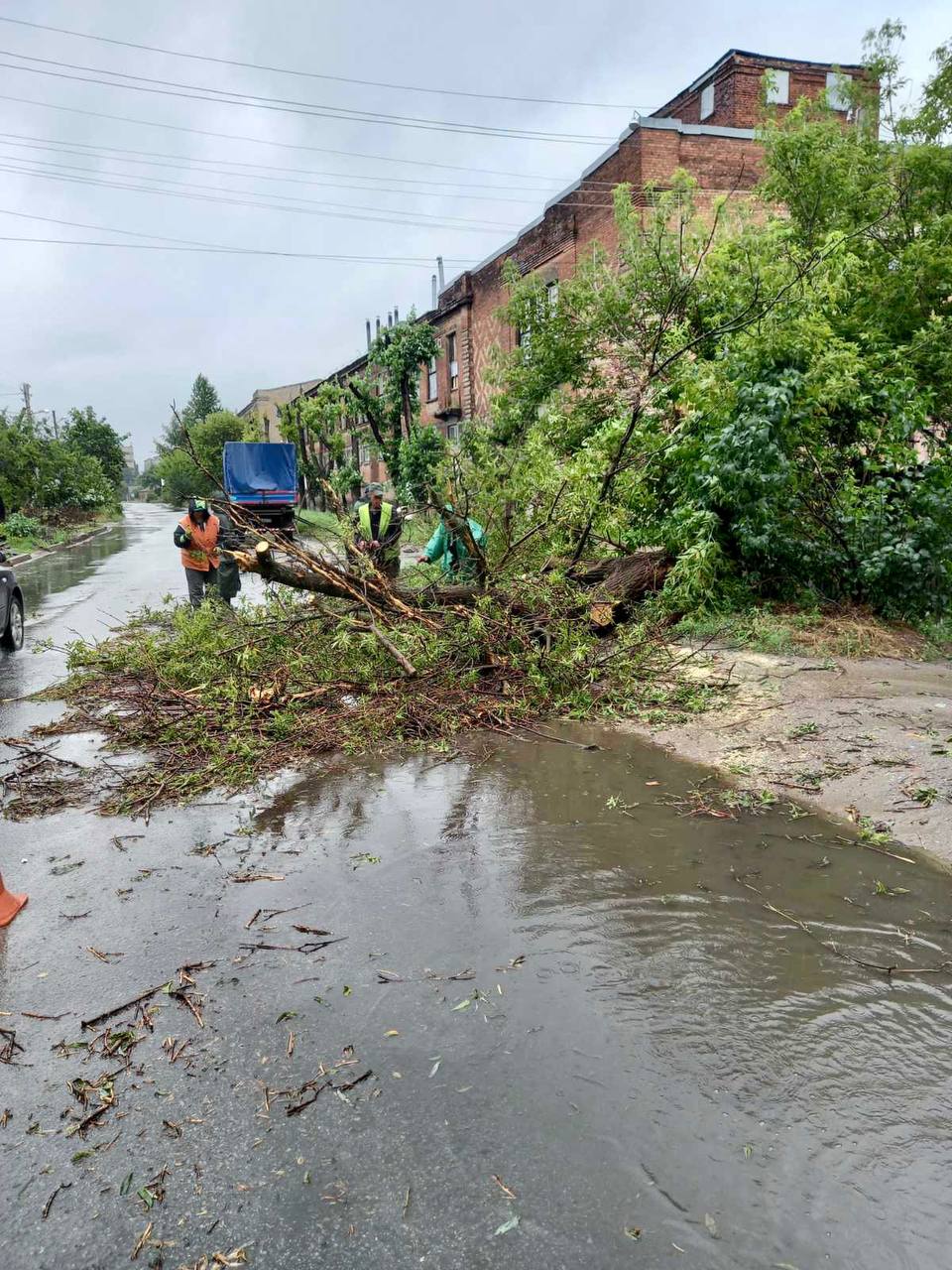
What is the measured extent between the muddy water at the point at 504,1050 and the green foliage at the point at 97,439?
6250 centimetres

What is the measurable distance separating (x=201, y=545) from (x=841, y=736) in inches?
307

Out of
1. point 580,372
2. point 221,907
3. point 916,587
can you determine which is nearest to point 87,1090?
point 221,907

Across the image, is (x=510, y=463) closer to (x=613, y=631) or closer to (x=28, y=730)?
(x=613, y=631)

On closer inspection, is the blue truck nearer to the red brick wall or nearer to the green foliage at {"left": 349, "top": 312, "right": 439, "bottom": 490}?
the green foliage at {"left": 349, "top": 312, "right": 439, "bottom": 490}

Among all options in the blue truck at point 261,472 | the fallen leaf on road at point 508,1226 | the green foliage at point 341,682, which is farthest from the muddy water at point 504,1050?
the blue truck at point 261,472

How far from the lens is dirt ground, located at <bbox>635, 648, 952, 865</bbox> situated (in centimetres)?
473

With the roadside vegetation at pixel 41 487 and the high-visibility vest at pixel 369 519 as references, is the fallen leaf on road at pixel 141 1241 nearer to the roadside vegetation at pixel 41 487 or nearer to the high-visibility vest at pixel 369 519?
the high-visibility vest at pixel 369 519

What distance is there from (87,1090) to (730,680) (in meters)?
5.78

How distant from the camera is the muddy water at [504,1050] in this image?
84.5 inches

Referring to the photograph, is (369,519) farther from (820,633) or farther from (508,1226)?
(508,1226)

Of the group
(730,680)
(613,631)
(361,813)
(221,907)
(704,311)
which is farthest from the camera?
(704,311)

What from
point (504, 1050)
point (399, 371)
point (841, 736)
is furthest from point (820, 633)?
point (399, 371)

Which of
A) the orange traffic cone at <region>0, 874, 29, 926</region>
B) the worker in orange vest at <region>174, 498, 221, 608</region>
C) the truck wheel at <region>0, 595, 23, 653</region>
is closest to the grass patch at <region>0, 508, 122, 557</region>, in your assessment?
the truck wheel at <region>0, 595, 23, 653</region>

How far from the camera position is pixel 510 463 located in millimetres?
8539
